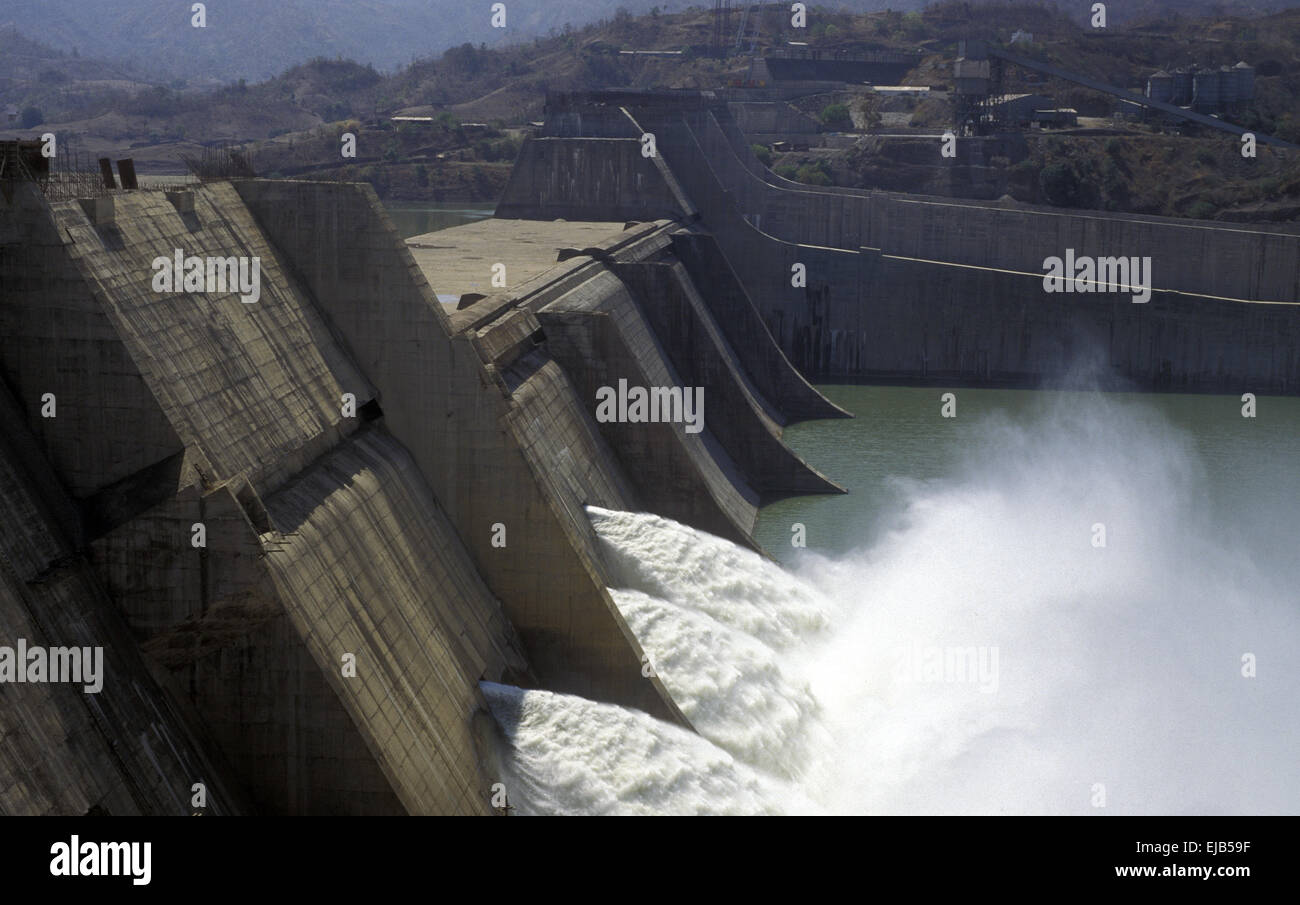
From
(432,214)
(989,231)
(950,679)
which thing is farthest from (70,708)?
(432,214)

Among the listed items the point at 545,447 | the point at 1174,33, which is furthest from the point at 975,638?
the point at 1174,33

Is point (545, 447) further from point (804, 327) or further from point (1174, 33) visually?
point (1174, 33)

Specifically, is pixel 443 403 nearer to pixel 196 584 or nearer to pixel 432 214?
pixel 196 584

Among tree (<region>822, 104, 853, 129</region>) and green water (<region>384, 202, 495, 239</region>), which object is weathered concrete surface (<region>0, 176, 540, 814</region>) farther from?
tree (<region>822, 104, 853, 129</region>)

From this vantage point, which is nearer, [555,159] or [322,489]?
[322,489]

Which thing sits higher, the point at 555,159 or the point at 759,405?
the point at 555,159

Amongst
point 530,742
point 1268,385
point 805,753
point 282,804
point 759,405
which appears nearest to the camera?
point 282,804

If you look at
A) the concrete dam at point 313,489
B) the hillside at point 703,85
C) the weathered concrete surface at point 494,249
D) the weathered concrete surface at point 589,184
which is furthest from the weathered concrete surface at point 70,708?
the weathered concrete surface at point 589,184

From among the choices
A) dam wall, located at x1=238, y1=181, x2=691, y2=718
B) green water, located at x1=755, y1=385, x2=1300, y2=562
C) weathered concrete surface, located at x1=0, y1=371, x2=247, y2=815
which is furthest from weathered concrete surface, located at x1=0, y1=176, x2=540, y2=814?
green water, located at x1=755, y1=385, x2=1300, y2=562
